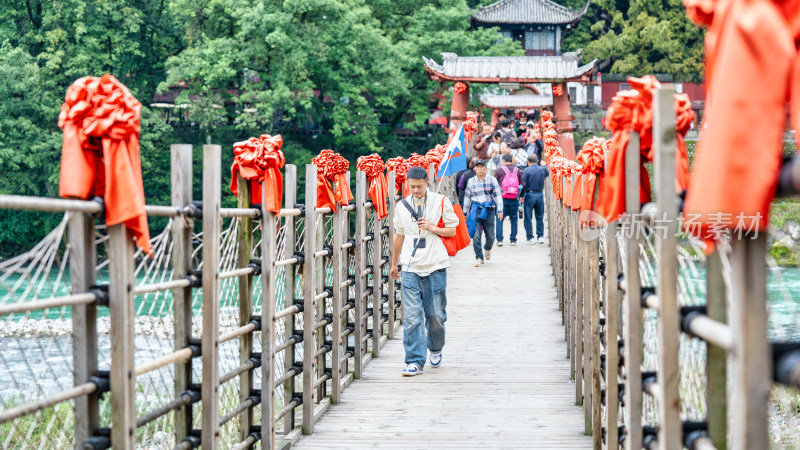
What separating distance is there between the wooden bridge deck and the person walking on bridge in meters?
0.54

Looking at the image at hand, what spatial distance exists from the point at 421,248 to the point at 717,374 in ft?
13.7

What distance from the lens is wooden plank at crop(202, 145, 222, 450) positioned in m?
3.77

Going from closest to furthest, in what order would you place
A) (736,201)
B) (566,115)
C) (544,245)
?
(736,201)
(544,245)
(566,115)

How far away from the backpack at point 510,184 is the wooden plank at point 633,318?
9.77 m

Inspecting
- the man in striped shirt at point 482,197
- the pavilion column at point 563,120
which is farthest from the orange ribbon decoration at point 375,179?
the pavilion column at point 563,120

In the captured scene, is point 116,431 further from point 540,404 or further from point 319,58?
point 319,58

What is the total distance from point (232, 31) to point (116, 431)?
2450cm

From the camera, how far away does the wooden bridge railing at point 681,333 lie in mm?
1813

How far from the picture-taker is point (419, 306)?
6.57m

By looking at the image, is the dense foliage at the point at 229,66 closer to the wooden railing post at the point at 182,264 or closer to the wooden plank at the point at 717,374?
the wooden railing post at the point at 182,264

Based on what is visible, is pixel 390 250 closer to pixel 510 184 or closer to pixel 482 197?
pixel 482 197

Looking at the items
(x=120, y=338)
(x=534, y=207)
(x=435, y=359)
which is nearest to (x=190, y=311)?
(x=120, y=338)

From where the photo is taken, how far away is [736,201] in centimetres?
161

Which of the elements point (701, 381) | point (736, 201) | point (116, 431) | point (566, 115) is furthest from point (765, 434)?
point (566, 115)
